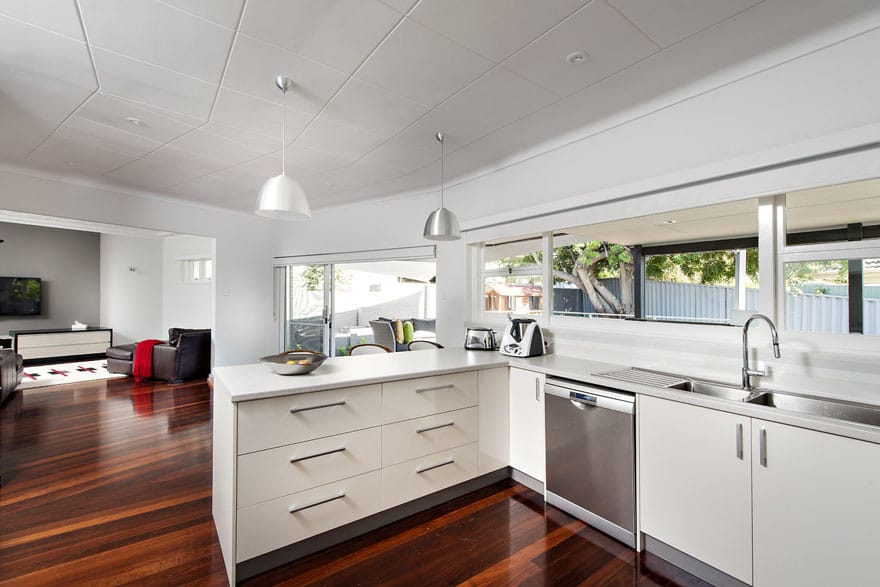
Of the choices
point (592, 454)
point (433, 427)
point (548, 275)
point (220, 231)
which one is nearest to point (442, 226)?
point (548, 275)

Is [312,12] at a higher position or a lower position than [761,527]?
higher

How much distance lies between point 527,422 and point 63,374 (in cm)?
733

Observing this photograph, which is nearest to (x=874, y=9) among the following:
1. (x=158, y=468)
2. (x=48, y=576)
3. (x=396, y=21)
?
(x=396, y=21)

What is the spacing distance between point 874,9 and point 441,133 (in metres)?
2.21

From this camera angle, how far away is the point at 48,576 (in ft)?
5.71

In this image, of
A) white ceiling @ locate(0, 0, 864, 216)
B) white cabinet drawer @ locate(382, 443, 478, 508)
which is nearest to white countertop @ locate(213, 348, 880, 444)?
white cabinet drawer @ locate(382, 443, 478, 508)

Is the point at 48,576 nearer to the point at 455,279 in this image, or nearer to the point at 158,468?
the point at 158,468

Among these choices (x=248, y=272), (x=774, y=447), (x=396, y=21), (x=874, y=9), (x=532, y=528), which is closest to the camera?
(x=774, y=447)

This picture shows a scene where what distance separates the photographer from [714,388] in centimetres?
207

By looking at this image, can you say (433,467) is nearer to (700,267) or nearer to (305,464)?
(305,464)

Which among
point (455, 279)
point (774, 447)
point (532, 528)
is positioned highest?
point (455, 279)

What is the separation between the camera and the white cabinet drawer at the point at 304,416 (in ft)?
5.58

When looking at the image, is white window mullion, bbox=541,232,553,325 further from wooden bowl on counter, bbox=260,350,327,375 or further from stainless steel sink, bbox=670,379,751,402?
wooden bowl on counter, bbox=260,350,327,375

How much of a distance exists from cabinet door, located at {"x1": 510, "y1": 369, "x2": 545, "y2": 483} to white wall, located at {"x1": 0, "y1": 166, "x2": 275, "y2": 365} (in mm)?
4575
